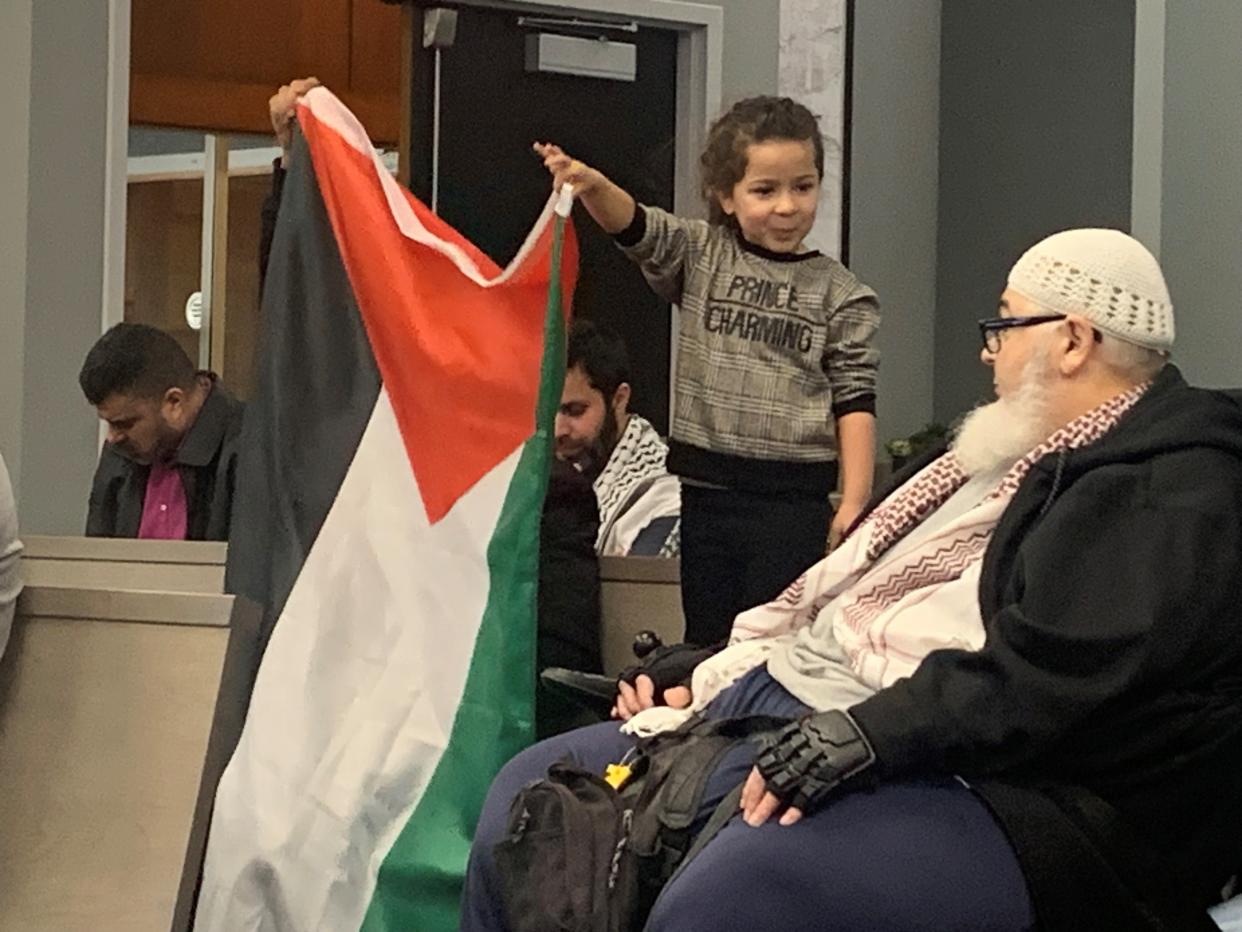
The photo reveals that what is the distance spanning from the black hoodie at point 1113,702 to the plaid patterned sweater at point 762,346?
81cm

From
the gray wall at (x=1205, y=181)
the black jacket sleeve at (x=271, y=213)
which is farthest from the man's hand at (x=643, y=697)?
the gray wall at (x=1205, y=181)

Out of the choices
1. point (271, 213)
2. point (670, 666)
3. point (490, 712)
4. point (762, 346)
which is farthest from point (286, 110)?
point (670, 666)

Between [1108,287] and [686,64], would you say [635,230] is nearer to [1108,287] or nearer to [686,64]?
[1108,287]

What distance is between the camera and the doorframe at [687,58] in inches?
188

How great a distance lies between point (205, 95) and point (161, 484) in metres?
2.11

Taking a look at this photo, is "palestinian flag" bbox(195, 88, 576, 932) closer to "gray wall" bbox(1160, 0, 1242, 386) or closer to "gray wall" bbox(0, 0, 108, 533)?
"gray wall" bbox(1160, 0, 1242, 386)

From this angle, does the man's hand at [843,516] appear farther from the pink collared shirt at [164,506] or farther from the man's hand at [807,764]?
the pink collared shirt at [164,506]

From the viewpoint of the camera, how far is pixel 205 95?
5293 millimetres

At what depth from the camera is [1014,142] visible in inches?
199

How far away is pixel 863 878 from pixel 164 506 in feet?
7.31

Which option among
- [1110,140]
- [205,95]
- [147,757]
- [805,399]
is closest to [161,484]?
[147,757]

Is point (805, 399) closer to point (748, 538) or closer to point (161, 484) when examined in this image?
point (748, 538)

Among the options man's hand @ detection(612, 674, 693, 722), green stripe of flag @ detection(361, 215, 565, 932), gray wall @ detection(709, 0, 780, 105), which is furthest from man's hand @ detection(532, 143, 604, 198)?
gray wall @ detection(709, 0, 780, 105)

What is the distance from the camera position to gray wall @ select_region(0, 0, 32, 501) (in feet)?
13.6
